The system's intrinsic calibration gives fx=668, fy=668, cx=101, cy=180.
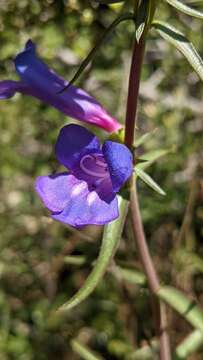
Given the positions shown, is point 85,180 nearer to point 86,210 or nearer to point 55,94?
point 86,210

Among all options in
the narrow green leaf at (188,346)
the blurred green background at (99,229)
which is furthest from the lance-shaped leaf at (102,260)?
the blurred green background at (99,229)

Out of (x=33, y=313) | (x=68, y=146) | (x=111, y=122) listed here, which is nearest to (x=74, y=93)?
(x=111, y=122)

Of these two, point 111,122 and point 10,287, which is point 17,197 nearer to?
point 10,287

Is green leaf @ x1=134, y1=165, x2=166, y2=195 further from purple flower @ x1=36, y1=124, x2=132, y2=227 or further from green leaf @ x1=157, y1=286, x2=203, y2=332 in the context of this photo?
green leaf @ x1=157, y1=286, x2=203, y2=332

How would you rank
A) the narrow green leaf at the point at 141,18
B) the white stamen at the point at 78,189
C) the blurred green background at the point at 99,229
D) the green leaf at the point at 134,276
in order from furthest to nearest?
the blurred green background at the point at 99,229, the green leaf at the point at 134,276, the white stamen at the point at 78,189, the narrow green leaf at the point at 141,18

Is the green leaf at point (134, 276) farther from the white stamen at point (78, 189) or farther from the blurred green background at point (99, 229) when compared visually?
the white stamen at point (78, 189)

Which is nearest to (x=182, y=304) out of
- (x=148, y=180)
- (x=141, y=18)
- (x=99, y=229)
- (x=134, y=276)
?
(x=134, y=276)
